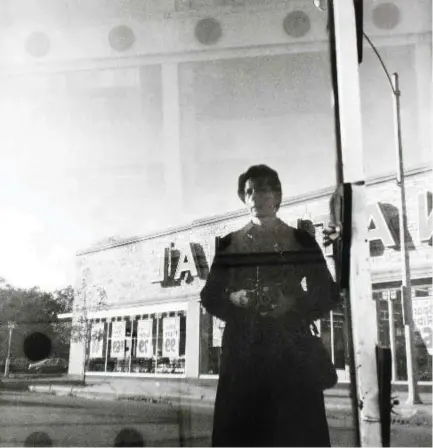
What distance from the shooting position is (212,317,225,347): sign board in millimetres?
1099

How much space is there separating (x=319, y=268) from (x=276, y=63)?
Answer: 617 mm

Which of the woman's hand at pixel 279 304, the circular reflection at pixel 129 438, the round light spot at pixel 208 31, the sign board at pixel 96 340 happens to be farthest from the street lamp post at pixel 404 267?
the sign board at pixel 96 340

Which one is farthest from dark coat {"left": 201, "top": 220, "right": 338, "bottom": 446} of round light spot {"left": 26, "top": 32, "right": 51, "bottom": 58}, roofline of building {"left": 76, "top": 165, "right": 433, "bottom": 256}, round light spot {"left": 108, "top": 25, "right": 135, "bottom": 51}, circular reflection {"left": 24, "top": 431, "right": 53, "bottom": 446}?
round light spot {"left": 26, "top": 32, "right": 51, "bottom": 58}

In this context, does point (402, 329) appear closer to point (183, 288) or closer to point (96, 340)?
point (183, 288)

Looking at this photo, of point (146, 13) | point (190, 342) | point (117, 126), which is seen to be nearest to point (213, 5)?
point (146, 13)

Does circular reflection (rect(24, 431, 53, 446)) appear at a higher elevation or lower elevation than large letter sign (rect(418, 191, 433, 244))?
lower

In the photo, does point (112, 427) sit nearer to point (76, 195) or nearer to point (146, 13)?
point (76, 195)

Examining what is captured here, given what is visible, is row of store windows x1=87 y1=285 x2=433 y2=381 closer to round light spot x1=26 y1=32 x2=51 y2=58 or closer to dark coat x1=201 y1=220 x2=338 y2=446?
dark coat x1=201 y1=220 x2=338 y2=446

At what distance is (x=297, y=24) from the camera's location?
1.24m

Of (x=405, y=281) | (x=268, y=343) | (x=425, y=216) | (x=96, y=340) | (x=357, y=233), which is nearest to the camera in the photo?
(x=357, y=233)

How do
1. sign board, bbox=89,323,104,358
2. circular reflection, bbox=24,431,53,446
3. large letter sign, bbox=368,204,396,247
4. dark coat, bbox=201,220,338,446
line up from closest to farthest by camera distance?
1. dark coat, bbox=201,220,338,446
2. large letter sign, bbox=368,204,396,247
3. circular reflection, bbox=24,431,53,446
4. sign board, bbox=89,323,104,358

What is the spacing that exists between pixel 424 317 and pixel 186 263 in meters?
0.69

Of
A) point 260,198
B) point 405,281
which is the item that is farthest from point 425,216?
point 260,198

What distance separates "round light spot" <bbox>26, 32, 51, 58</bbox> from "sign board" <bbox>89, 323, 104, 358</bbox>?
0.86 m
